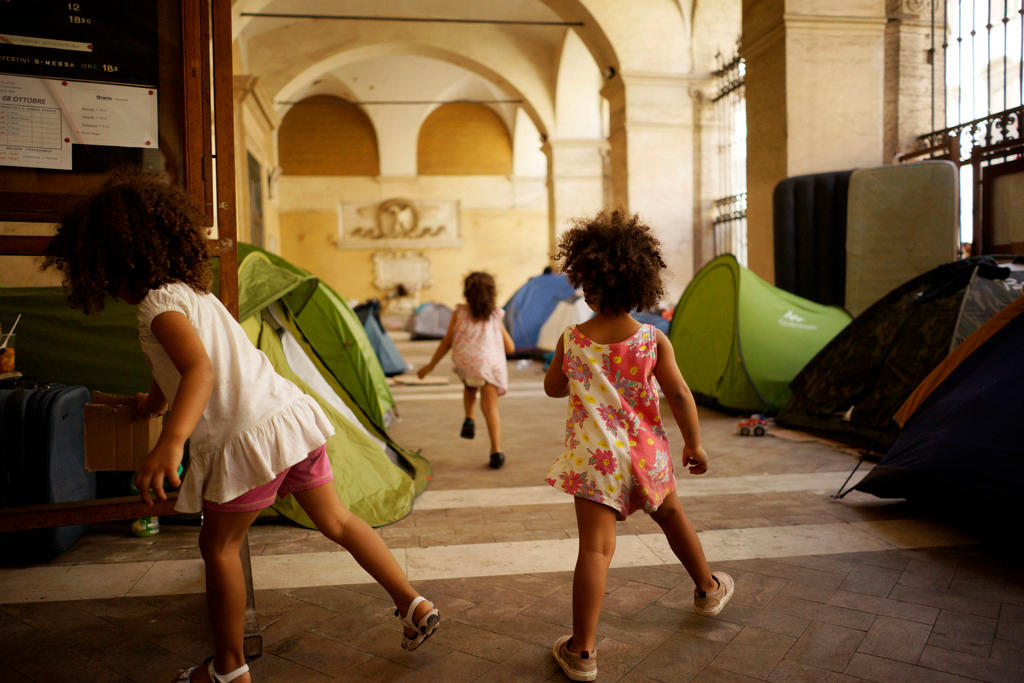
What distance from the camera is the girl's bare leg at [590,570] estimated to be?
201cm

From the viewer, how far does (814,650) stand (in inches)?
84.4

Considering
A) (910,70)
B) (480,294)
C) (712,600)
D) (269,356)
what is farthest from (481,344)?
(910,70)

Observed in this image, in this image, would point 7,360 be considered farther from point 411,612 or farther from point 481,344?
point 481,344

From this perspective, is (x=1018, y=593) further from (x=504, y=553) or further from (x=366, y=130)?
(x=366, y=130)

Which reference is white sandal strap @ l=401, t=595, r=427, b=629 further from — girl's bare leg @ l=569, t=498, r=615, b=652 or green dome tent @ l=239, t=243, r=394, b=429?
green dome tent @ l=239, t=243, r=394, b=429

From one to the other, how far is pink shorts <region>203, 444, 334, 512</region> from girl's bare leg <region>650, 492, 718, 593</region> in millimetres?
919

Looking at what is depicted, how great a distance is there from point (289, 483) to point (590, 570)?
81 centimetres

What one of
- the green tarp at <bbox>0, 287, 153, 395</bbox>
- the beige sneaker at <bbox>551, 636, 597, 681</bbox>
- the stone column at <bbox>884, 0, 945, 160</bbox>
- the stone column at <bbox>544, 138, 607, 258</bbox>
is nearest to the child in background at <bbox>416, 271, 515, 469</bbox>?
the green tarp at <bbox>0, 287, 153, 395</bbox>

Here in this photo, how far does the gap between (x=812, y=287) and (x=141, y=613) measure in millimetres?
6227

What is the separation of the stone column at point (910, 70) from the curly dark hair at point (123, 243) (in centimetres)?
723

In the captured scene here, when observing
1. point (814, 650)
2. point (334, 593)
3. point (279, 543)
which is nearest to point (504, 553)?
point (334, 593)

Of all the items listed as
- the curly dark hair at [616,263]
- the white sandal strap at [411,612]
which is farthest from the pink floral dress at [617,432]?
the white sandal strap at [411,612]

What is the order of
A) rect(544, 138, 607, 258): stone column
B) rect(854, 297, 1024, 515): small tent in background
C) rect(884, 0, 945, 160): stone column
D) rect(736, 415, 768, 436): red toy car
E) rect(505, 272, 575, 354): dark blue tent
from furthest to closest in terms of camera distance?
rect(544, 138, 607, 258): stone column, rect(505, 272, 575, 354): dark blue tent, rect(884, 0, 945, 160): stone column, rect(736, 415, 768, 436): red toy car, rect(854, 297, 1024, 515): small tent in background

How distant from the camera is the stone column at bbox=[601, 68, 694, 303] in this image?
1112 cm
